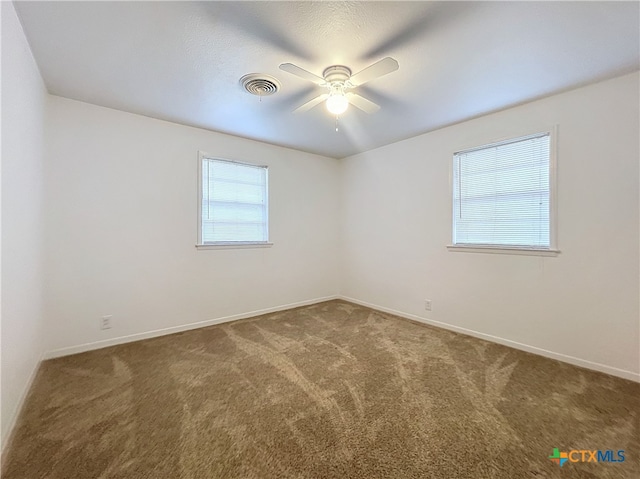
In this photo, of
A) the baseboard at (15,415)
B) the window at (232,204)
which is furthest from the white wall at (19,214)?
the window at (232,204)

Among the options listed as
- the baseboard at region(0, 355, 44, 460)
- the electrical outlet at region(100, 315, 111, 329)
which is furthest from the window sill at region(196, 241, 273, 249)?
the baseboard at region(0, 355, 44, 460)

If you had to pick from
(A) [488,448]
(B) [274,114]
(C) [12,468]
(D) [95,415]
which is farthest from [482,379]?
(B) [274,114]

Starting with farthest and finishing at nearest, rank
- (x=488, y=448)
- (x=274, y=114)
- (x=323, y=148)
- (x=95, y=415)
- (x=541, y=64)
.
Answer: (x=323, y=148), (x=274, y=114), (x=541, y=64), (x=95, y=415), (x=488, y=448)

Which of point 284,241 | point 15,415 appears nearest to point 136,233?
point 15,415

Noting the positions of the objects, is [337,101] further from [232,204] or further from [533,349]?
[533,349]

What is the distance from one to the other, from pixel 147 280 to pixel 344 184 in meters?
3.28

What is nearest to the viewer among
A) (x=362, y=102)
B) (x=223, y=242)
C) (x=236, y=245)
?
(x=362, y=102)

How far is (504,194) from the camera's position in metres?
3.01

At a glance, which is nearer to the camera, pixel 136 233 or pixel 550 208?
pixel 550 208

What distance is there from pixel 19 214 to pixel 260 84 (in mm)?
1966

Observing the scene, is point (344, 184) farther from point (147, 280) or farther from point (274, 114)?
point (147, 280)

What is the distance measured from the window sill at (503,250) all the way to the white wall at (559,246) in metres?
0.05

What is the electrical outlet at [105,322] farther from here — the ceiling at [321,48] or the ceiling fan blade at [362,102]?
the ceiling fan blade at [362,102]

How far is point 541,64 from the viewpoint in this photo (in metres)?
2.12
